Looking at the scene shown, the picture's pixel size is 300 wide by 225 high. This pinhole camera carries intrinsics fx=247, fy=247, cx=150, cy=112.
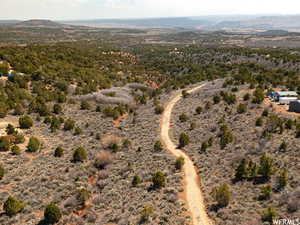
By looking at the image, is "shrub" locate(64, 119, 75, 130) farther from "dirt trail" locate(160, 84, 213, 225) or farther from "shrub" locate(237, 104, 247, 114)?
"shrub" locate(237, 104, 247, 114)

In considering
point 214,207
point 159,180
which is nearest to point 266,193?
point 214,207

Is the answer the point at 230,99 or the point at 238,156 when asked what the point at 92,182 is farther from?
the point at 230,99

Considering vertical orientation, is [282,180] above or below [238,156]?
above

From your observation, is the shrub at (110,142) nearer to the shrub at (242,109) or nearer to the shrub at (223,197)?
the shrub at (223,197)

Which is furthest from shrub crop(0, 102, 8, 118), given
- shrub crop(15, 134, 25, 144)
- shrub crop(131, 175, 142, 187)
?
shrub crop(131, 175, 142, 187)

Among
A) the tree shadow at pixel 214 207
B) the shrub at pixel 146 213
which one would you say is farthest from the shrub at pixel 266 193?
the shrub at pixel 146 213

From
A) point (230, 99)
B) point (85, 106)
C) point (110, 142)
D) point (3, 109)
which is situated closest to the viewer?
point (110, 142)

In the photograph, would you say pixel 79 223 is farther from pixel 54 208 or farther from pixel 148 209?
pixel 148 209

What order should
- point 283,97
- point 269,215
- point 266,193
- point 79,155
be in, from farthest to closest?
point 283,97 < point 79,155 < point 266,193 < point 269,215
